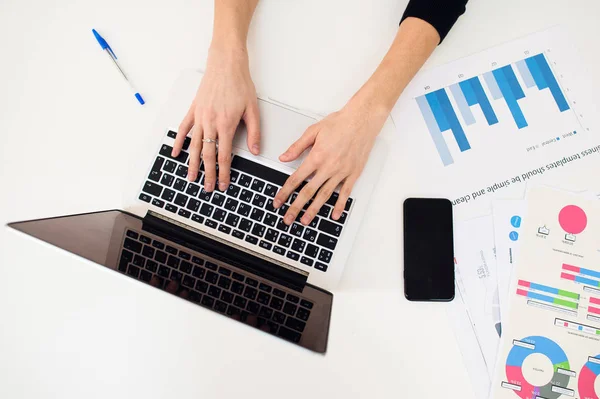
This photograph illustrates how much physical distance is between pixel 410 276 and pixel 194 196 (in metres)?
0.38

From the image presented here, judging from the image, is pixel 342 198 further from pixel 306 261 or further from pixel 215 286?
pixel 215 286

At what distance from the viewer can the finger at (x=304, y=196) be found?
27.6 inches

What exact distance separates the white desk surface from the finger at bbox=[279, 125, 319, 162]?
0.07 meters

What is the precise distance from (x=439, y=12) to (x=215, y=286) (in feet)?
1.87

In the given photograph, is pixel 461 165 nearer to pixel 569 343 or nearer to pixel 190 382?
pixel 569 343

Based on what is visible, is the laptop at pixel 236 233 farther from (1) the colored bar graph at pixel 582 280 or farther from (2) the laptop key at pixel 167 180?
(1) the colored bar graph at pixel 582 280

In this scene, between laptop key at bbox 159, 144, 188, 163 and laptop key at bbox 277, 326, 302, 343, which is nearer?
→ laptop key at bbox 277, 326, 302, 343

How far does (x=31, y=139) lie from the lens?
0.77m

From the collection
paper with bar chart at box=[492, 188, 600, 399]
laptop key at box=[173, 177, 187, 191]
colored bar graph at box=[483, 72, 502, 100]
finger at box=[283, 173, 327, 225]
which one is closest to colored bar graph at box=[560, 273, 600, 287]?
paper with bar chart at box=[492, 188, 600, 399]

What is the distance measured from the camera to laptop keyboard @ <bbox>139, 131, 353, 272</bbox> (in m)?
0.71

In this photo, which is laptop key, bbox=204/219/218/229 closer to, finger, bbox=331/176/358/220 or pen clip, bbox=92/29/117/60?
finger, bbox=331/176/358/220

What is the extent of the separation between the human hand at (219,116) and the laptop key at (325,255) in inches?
7.4

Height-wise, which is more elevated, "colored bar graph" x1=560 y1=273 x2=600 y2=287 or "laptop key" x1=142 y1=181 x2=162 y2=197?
"laptop key" x1=142 y1=181 x2=162 y2=197

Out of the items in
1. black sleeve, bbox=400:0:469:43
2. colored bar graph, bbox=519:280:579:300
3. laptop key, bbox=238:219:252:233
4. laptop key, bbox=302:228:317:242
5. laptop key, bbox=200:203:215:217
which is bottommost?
colored bar graph, bbox=519:280:579:300
